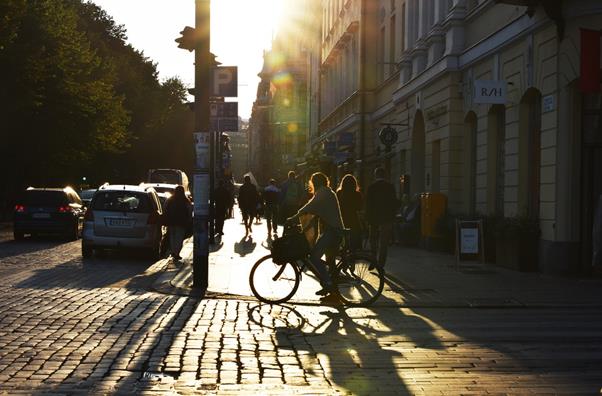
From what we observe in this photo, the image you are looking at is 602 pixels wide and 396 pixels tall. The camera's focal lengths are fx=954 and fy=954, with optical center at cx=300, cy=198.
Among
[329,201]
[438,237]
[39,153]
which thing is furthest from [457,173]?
[39,153]

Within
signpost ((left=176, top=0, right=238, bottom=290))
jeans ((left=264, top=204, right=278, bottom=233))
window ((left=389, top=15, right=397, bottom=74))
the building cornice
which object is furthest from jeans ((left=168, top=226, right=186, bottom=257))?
window ((left=389, top=15, right=397, bottom=74))

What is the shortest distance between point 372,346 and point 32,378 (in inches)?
124

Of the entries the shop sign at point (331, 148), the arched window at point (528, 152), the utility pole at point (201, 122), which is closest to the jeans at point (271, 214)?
the arched window at point (528, 152)

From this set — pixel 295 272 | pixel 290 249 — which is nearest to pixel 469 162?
pixel 295 272

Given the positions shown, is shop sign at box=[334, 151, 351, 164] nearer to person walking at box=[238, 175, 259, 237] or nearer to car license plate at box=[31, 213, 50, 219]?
person walking at box=[238, 175, 259, 237]

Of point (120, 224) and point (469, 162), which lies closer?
point (120, 224)

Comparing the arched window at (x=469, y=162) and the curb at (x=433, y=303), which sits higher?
the arched window at (x=469, y=162)

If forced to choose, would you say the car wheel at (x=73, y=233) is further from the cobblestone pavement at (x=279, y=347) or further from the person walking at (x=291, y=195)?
the cobblestone pavement at (x=279, y=347)

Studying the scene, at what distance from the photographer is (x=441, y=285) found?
14453 mm

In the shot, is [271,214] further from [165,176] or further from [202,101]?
[165,176]

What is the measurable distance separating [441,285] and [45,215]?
49.7 ft

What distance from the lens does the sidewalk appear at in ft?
41.0

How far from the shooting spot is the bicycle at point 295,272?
12.0 meters

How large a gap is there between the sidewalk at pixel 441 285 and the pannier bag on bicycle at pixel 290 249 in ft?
2.28
